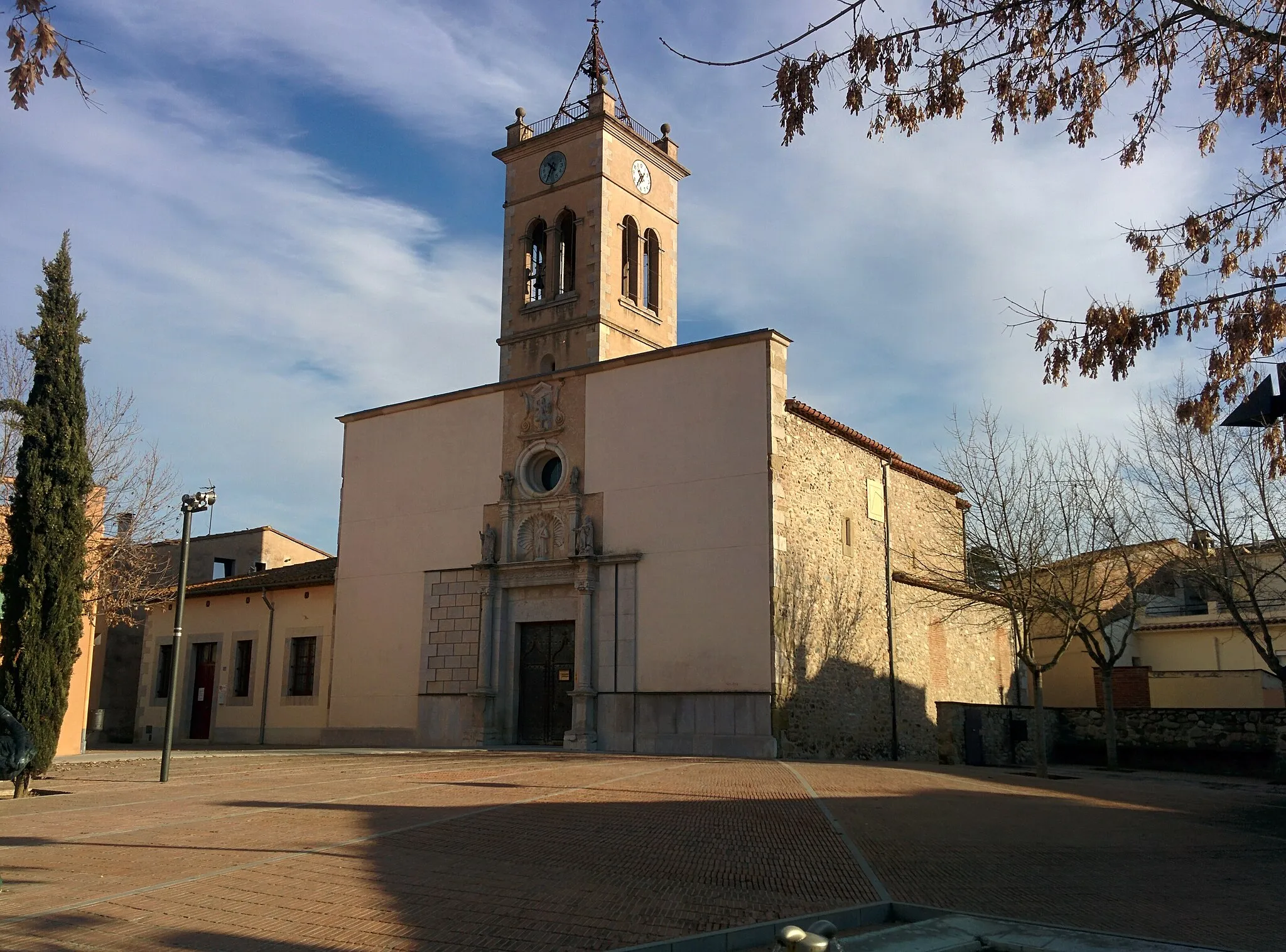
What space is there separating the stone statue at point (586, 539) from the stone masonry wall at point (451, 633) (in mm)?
2794

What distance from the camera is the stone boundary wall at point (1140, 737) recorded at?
63.0 feet

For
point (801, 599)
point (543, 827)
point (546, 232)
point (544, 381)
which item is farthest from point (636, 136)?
point (543, 827)

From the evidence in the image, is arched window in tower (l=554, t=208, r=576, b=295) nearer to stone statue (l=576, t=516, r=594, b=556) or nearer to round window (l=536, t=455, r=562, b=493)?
round window (l=536, t=455, r=562, b=493)

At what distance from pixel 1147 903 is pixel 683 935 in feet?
10.9

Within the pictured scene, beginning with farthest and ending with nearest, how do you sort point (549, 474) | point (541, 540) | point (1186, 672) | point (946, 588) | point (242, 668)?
point (242, 668) < point (1186, 672) < point (946, 588) < point (549, 474) < point (541, 540)

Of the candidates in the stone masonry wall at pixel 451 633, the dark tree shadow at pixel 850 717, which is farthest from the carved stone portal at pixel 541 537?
the dark tree shadow at pixel 850 717

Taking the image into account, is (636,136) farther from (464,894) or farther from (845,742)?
(464,894)

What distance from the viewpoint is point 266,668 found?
27.5 meters

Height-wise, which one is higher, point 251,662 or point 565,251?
point 565,251

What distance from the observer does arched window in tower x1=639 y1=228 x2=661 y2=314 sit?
3023 centimetres

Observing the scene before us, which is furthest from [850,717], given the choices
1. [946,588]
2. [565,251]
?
[565,251]

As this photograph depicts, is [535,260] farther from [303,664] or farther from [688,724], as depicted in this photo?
[688,724]

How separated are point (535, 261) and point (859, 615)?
13750 millimetres

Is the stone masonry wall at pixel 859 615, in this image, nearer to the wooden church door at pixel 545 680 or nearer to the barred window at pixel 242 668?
the wooden church door at pixel 545 680
